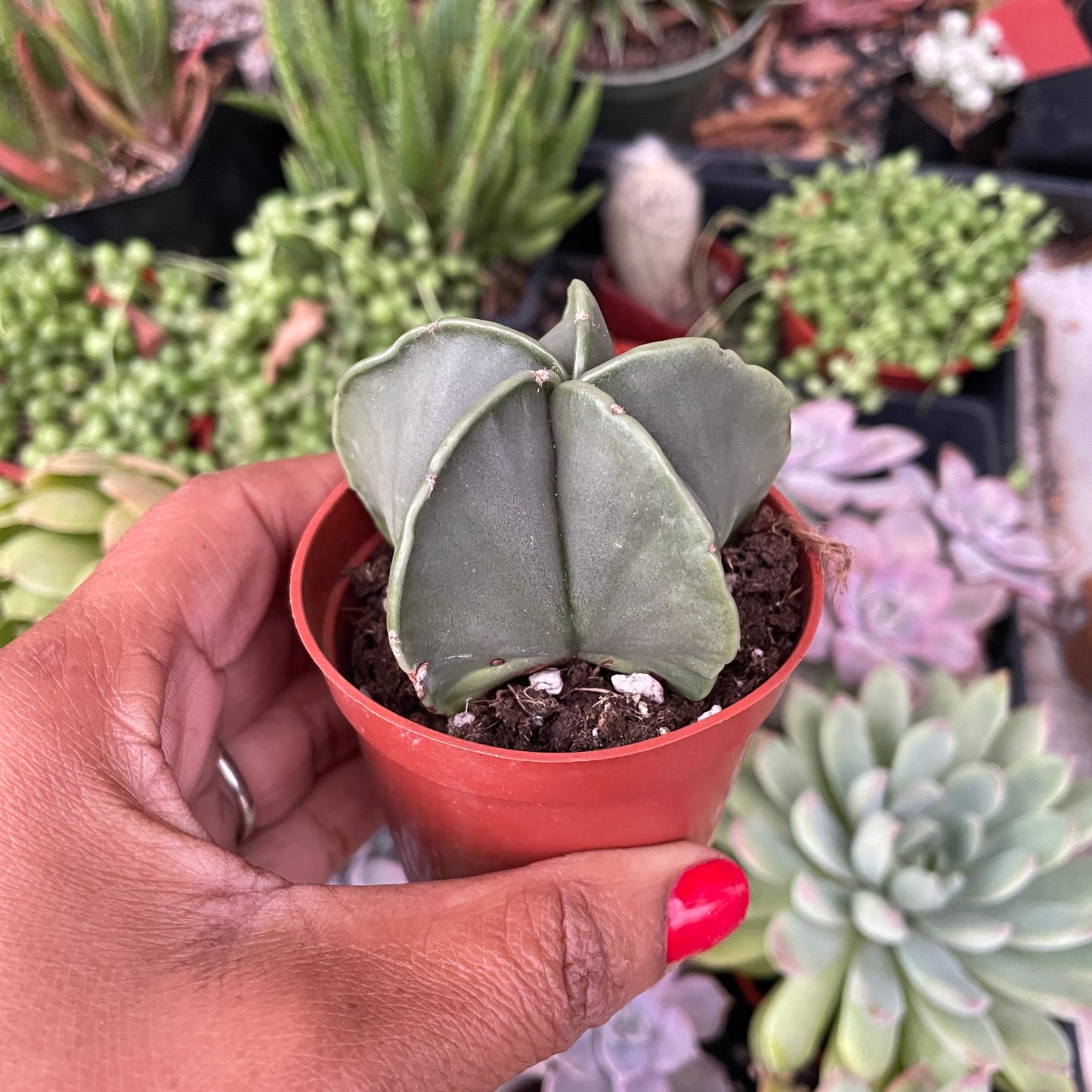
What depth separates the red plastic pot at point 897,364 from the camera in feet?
4.59

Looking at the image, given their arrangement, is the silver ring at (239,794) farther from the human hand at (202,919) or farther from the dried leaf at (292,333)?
the dried leaf at (292,333)

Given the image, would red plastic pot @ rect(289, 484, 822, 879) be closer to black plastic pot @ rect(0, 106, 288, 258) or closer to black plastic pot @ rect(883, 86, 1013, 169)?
black plastic pot @ rect(0, 106, 288, 258)

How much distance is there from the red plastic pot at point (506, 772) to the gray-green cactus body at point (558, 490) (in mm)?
40

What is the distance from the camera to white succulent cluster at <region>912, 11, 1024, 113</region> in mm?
1753

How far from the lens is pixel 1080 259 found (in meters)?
1.81

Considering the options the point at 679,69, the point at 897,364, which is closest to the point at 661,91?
the point at 679,69

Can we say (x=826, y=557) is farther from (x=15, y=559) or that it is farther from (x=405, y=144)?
(x=405, y=144)

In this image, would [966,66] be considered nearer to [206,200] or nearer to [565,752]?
[206,200]

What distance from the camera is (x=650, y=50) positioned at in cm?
204

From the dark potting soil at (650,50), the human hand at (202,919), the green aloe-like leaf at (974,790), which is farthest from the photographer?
the dark potting soil at (650,50)

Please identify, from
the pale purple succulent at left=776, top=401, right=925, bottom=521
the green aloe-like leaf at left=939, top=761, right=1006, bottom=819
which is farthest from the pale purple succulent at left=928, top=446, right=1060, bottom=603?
the green aloe-like leaf at left=939, top=761, right=1006, bottom=819

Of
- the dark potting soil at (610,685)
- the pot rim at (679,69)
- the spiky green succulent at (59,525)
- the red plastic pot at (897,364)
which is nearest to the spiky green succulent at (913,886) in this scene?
the dark potting soil at (610,685)

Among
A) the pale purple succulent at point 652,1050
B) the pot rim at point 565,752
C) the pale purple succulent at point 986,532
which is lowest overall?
the pale purple succulent at point 652,1050

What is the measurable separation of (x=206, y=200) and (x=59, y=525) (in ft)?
2.80
